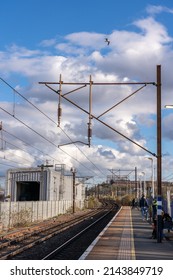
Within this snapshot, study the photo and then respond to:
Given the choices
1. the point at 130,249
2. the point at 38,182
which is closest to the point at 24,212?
the point at 130,249

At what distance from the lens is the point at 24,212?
37.1 meters

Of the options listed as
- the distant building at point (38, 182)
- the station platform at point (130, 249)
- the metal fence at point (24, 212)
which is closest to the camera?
the station platform at point (130, 249)

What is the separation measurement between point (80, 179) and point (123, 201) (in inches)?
811

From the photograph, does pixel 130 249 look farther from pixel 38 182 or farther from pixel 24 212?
pixel 38 182

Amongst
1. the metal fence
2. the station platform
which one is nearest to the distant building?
the metal fence

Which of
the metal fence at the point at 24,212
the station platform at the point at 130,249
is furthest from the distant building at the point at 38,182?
the station platform at the point at 130,249

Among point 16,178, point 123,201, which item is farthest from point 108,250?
point 123,201

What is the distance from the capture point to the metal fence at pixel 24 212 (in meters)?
32.5

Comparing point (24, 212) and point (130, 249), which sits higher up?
point (24, 212)

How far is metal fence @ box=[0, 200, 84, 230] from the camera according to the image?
1280 inches

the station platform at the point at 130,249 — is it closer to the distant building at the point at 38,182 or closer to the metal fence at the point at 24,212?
the metal fence at the point at 24,212

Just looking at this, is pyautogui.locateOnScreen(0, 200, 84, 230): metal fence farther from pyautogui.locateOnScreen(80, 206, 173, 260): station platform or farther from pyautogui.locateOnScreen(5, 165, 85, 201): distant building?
pyautogui.locateOnScreen(80, 206, 173, 260): station platform

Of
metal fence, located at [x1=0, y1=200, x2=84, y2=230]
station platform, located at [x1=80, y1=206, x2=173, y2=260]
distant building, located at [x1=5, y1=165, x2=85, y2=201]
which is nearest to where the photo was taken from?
station platform, located at [x1=80, y1=206, x2=173, y2=260]

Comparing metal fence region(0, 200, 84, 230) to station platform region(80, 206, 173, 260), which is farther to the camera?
metal fence region(0, 200, 84, 230)
